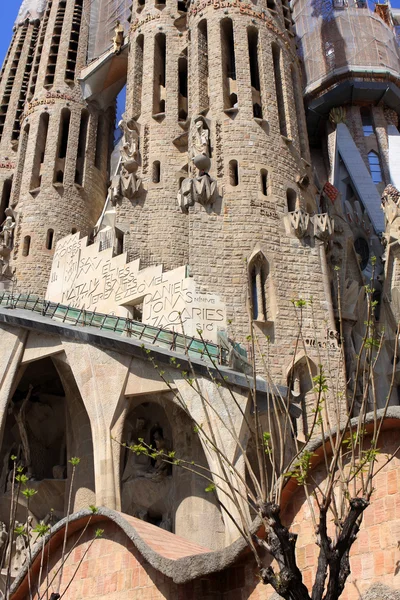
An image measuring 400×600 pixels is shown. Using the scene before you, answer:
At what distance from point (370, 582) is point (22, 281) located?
1969 cm

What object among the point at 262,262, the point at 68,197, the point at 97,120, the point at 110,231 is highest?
the point at 97,120

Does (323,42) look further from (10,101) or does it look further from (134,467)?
(134,467)

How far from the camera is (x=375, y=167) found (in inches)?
1347

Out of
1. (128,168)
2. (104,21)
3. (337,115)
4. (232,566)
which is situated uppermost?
(104,21)

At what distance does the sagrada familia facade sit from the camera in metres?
8.18

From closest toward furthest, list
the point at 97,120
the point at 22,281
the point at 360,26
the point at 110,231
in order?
1. the point at 110,231
2. the point at 22,281
3. the point at 97,120
4. the point at 360,26

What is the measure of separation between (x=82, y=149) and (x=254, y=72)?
9800 mm

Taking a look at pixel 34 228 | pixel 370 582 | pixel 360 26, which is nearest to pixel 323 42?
pixel 360 26

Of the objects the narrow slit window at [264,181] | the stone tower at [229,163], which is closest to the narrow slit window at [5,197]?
the stone tower at [229,163]

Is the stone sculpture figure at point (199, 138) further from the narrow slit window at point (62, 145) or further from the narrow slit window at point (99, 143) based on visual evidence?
the narrow slit window at point (99, 143)

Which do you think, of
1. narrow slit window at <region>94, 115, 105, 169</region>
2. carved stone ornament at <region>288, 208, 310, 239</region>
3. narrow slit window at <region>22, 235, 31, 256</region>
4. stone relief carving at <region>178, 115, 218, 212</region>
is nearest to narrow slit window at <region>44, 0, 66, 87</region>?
narrow slit window at <region>94, 115, 105, 169</region>

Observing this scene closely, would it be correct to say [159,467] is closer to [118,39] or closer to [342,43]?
[118,39]

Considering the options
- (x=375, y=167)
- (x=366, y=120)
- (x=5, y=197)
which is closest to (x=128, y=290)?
(x=5, y=197)

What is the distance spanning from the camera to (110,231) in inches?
823
